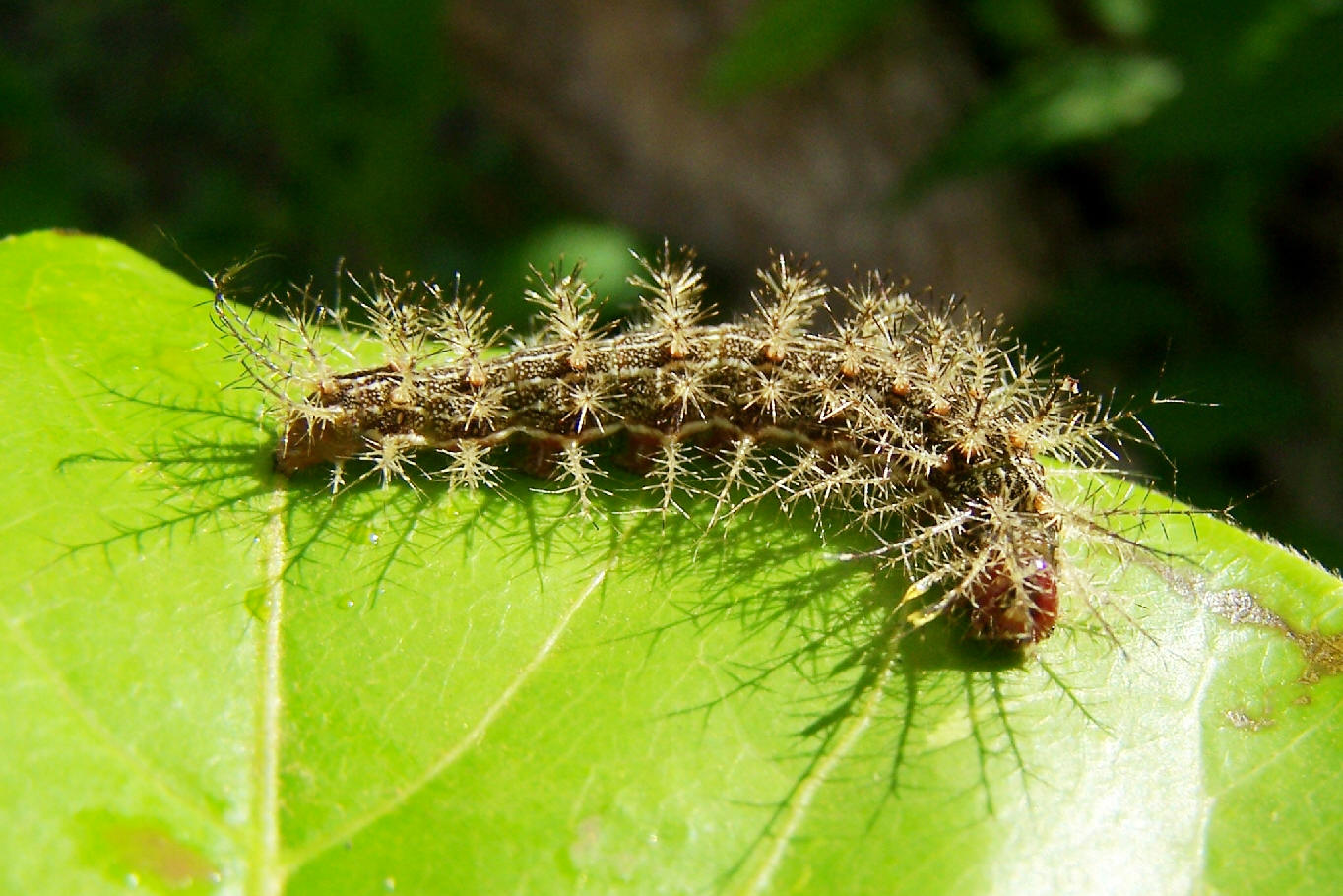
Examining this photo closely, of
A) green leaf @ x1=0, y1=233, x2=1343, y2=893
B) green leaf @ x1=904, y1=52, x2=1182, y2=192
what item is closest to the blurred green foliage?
green leaf @ x1=904, y1=52, x2=1182, y2=192

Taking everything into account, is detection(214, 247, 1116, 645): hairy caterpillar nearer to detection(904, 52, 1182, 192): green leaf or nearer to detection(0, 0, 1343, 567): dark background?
detection(0, 0, 1343, 567): dark background

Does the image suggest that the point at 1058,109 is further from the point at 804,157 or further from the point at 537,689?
the point at 537,689

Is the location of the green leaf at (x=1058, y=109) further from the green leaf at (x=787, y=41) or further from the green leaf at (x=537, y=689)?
the green leaf at (x=537, y=689)

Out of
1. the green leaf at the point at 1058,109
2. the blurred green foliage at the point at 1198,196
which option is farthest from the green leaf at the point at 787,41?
the green leaf at the point at 1058,109

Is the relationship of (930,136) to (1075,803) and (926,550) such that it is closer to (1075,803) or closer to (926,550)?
(926,550)

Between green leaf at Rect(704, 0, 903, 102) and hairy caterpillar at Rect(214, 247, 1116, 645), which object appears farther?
green leaf at Rect(704, 0, 903, 102)

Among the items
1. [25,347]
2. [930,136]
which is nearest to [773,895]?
[25,347]
